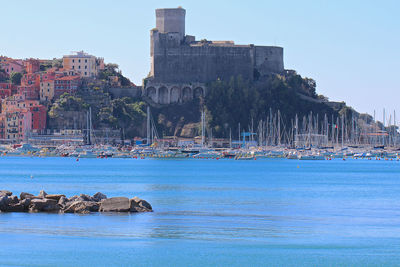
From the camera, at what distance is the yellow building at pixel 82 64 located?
123938 millimetres

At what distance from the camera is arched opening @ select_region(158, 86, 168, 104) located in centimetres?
11494

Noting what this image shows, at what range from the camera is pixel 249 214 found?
35.6m

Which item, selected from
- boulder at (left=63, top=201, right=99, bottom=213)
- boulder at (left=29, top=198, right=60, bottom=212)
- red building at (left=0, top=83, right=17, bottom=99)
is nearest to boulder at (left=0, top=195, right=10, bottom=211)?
boulder at (left=29, top=198, right=60, bottom=212)

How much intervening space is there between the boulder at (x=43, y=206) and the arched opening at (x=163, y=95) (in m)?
80.5

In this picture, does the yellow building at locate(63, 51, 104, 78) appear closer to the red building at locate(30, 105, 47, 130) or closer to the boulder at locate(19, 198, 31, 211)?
the red building at locate(30, 105, 47, 130)

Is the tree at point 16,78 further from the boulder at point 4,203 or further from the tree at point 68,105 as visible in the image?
the boulder at point 4,203

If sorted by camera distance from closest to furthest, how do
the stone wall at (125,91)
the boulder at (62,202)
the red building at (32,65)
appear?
the boulder at (62,202), the stone wall at (125,91), the red building at (32,65)

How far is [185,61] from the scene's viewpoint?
378 feet

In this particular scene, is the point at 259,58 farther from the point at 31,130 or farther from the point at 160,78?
the point at 31,130

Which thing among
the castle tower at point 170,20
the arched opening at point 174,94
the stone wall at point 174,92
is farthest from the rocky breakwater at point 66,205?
the arched opening at point 174,94

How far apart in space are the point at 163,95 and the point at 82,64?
51.7ft

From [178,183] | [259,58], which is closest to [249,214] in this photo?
[178,183]

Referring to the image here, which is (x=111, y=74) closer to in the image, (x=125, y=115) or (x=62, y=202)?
(x=125, y=115)

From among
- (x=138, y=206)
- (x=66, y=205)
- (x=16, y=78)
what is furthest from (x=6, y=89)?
(x=138, y=206)
